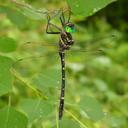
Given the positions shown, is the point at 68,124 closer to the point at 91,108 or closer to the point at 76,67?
the point at 91,108

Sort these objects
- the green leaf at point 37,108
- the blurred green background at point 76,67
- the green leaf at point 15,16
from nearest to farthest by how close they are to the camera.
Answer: the green leaf at point 37,108 < the blurred green background at point 76,67 < the green leaf at point 15,16

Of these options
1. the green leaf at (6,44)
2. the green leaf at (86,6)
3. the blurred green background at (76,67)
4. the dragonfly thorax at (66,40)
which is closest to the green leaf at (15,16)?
the blurred green background at (76,67)

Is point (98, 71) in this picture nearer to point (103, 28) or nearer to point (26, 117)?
point (103, 28)

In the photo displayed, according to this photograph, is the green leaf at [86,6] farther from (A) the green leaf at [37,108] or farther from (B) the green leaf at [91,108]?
(B) the green leaf at [91,108]

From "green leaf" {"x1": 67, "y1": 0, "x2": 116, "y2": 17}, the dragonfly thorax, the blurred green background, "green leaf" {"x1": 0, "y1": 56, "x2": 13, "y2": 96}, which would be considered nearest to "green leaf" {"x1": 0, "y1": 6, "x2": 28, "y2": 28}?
the blurred green background

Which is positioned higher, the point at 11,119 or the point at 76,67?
the point at 11,119

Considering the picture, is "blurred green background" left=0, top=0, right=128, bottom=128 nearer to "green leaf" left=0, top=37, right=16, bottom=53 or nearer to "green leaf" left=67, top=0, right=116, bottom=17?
"green leaf" left=0, top=37, right=16, bottom=53

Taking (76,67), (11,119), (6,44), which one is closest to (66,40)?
(6,44)

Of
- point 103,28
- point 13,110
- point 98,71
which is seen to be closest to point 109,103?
point 98,71
